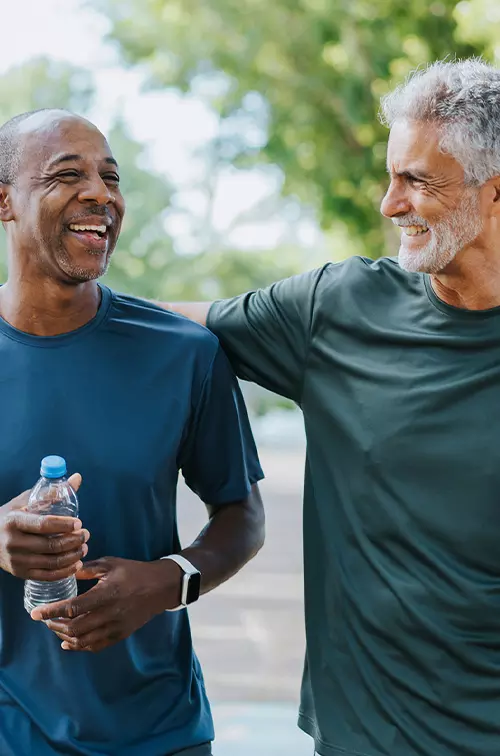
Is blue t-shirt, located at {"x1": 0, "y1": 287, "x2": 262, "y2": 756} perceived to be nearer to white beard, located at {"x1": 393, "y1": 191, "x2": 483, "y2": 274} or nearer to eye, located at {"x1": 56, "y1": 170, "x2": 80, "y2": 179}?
→ eye, located at {"x1": 56, "y1": 170, "x2": 80, "y2": 179}

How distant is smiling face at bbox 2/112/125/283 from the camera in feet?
5.57

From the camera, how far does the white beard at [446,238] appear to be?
5.58 feet

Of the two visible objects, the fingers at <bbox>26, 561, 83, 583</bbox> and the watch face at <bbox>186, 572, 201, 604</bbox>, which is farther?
the watch face at <bbox>186, 572, 201, 604</bbox>

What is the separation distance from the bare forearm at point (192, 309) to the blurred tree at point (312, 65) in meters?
3.64

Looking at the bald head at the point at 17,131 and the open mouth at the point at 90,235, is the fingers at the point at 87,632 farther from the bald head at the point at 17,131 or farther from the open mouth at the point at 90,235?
the bald head at the point at 17,131

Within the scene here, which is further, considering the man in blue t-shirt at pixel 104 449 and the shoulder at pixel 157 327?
the shoulder at pixel 157 327

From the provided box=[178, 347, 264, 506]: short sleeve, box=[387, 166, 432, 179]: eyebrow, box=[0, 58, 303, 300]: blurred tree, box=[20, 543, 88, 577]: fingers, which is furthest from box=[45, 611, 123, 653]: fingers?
box=[0, 58, 303, 300]: blurred tree

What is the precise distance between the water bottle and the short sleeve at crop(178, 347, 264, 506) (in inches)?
10.8

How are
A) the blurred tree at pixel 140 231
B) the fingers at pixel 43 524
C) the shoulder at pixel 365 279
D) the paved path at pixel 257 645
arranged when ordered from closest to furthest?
1. the fingers at pixel 43 524
2. the shoulder at pixel 365 279
3. the paved path at pixel 257 645
4. the blurred tree at pixel 140 231

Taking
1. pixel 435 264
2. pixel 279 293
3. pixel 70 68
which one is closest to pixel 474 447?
pixel 435 264

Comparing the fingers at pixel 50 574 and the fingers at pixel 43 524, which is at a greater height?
the fingers at pixel 43 524

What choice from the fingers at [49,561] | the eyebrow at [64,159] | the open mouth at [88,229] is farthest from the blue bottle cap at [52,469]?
the eyebrow at [64,159]

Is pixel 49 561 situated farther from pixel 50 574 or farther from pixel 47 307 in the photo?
pixel 47 307

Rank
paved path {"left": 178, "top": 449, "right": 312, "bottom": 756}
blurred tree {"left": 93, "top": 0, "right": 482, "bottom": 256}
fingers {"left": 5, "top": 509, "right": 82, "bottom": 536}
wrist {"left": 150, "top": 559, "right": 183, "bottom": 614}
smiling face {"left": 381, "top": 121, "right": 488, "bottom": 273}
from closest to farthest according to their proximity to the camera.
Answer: fingers {"left": 5, "top": 509, "right": 82, "bottom": 536}
wrist {"left": 150, "top": 559, "right": 183, "bottom": 614}
smiling face {"left": 381, "top": 121, "right": 488, "bottom": 273}
paved path {"left": 178, "top": 449, "right": 312, "bottom": 756}
blurred tree {"left": 93, "top": 0, "right": 482, "bottom": 256}
